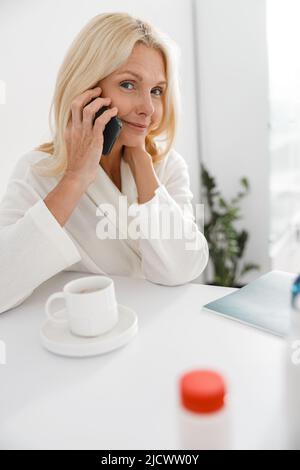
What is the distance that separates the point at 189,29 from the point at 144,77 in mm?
1708

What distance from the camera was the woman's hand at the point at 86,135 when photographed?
1149mm

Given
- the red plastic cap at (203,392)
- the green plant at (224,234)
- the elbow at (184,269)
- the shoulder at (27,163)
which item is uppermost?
the shoulder at (27,163)

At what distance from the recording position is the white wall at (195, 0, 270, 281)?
266 centimetres

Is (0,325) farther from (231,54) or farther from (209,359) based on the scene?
(231,54)

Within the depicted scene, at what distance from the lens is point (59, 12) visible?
1.62m

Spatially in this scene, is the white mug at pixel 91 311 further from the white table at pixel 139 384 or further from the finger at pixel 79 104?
the finger at pixel 79 104

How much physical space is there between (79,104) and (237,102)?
1.83 metres

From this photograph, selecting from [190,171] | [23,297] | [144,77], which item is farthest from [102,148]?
[190,171]

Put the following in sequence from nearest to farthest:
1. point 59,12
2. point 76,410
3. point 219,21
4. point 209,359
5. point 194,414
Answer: point 194,414
point 76,410
point 209,359
point 59,12
point 219,21

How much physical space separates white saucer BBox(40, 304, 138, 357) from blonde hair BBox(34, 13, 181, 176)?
509mm

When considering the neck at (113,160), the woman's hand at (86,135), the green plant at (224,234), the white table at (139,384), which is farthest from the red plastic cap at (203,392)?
the green plant at (224,234)

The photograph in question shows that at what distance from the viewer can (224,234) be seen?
2.90 meters

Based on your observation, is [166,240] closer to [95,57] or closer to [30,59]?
[95,57]

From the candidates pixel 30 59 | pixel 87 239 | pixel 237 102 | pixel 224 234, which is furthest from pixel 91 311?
pixel 237 102
